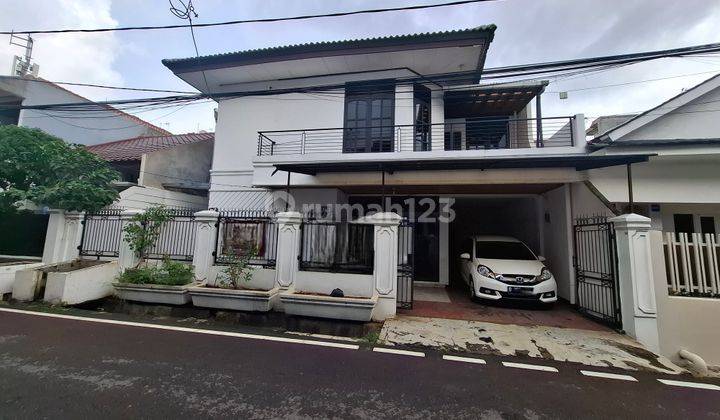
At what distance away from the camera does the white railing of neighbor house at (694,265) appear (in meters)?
5.22

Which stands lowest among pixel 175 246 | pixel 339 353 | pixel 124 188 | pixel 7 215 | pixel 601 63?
pixel 339 353

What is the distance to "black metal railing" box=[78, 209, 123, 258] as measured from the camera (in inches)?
307

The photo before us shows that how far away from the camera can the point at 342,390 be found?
10.7 ft

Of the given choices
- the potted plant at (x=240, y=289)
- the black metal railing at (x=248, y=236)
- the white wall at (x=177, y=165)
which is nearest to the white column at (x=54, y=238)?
the white wall at (x=177, y=165)

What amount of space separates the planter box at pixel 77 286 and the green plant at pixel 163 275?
513 mm

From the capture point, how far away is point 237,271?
21.4 ft

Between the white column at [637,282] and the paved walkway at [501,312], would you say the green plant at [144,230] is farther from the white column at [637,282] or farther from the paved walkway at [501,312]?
the white column at [637,282]

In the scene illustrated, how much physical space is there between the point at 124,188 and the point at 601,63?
14.4 m

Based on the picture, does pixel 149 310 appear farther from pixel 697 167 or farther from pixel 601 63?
pixel 697 167

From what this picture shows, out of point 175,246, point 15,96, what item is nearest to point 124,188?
point 175,246

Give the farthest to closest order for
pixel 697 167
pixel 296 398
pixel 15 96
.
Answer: pixel 15 96 < pixel 697 167 < pixel 296 398

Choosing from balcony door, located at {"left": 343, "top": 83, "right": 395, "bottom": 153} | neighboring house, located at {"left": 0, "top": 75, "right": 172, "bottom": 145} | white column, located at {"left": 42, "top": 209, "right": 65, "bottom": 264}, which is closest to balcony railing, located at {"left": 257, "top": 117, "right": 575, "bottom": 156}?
balcony door, located at {"left": 343, "top": 83, "right": 395, "bottom": 153}

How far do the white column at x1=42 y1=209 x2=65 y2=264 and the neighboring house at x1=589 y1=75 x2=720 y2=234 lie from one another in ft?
43.4

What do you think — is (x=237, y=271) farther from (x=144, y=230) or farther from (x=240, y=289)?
(x=144, y=230)
